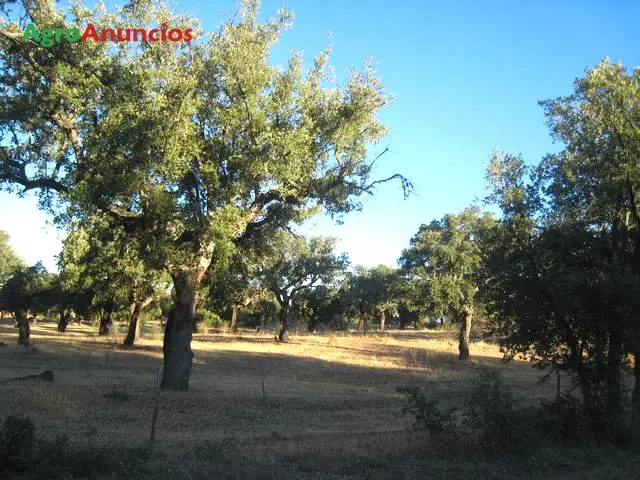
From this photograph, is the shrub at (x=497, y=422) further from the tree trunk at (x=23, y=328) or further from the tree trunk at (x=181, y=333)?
the tree trunk at (x=23, y=328)

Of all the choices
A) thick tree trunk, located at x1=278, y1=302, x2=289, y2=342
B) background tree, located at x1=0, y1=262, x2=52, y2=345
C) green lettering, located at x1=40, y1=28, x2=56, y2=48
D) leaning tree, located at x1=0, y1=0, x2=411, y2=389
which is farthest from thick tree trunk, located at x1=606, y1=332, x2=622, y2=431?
thick tree trunk, located at x1=278, y1=302, x2=289, y2=342

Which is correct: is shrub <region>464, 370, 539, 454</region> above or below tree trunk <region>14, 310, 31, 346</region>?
above

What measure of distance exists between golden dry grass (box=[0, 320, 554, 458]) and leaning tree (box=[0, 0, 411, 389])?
3.03 metres

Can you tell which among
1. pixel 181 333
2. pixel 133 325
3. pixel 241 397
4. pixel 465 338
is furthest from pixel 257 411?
pixel 133 325

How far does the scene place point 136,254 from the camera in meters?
18.6

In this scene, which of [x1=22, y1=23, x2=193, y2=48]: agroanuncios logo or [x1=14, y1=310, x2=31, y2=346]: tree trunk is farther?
[x1=14, y1=310, x2=31, y2=346]: tree trunk

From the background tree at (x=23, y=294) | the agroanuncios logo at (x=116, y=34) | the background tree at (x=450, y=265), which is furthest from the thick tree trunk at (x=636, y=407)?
the background tree at (x=23, y=294)

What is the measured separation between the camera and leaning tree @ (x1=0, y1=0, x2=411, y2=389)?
14953 millimetres

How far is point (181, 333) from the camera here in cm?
1897

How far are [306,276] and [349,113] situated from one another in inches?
1534

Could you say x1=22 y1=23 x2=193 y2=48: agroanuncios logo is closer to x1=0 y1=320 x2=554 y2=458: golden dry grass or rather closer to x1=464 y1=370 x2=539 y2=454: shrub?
x1=0 y1=320 x2=554 y2=458: golden dry grass

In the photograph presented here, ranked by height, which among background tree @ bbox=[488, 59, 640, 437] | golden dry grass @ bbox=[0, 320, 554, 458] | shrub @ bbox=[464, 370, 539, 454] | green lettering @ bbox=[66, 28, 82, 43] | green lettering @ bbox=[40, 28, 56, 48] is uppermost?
green lettering @ bbox=[66, 28, 82, 43]

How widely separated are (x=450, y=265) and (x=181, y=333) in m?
24.1

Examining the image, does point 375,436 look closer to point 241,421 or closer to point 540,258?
point 241,421
